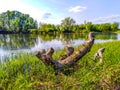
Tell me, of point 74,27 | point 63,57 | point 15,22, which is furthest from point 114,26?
point 63,57

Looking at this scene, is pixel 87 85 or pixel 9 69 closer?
pixel 87 85

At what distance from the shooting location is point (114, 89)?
550 cm

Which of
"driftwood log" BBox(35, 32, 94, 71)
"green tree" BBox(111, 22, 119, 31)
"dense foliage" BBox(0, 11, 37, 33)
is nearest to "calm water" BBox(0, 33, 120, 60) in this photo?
"driftwood log" BBox(35, 32, 94, 71)

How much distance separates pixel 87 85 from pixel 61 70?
252 cm

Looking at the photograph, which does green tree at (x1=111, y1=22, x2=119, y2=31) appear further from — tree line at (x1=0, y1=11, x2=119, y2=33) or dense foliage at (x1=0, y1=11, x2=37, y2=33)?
dense foliage at (x1=0, y1=11, x2=37, y2=33)

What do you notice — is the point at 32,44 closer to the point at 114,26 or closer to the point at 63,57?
the point at 63,57

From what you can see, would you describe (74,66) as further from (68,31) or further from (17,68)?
(68,31)

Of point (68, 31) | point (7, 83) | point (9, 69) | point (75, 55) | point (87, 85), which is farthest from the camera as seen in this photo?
point (68, 31)

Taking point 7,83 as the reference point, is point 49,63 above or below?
above

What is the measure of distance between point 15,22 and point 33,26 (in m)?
12.2

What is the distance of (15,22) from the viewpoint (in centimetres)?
11081

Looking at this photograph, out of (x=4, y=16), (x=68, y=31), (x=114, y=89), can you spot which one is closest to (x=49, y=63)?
(x=114, y=89)

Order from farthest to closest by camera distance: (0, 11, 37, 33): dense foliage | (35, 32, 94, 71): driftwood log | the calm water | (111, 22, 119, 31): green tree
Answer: (111, 22, 119, 31): green tree → (0, 11, 37, 33): dense foliage → the calm water → (35, 32, 94, 71): driftwood log

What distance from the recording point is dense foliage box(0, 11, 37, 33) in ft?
361
